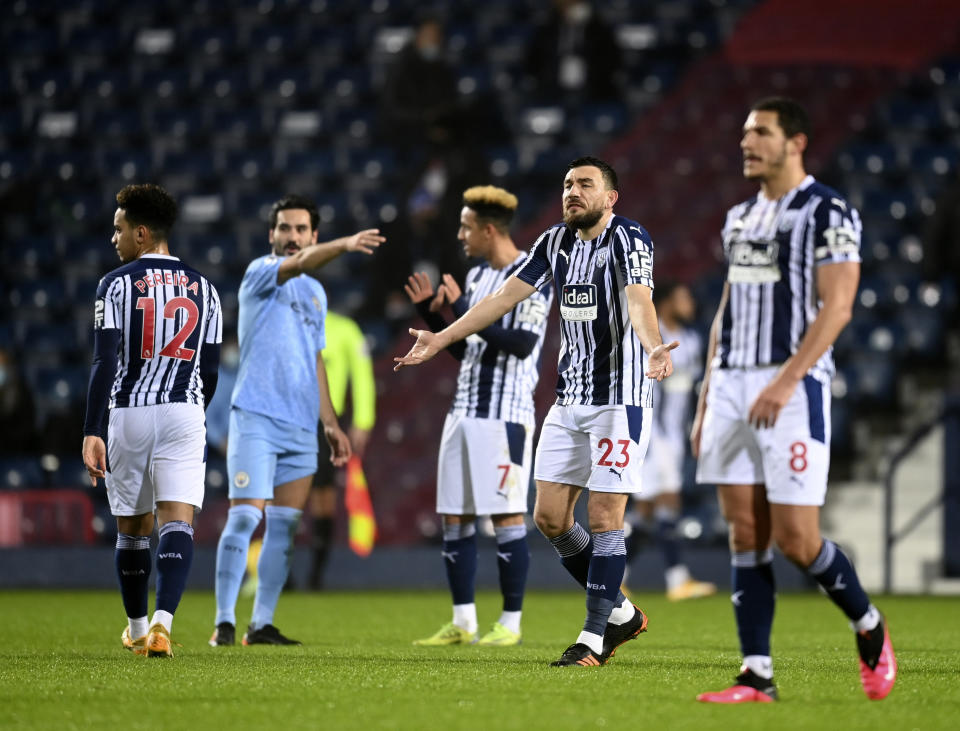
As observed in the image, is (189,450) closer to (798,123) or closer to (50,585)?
(798,123)

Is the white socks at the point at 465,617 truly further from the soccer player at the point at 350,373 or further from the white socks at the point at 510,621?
the soccer player at the point at 350,373

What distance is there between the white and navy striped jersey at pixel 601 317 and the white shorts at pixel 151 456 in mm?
1478

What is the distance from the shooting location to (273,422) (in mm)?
6492

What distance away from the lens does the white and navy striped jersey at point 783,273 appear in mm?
4293

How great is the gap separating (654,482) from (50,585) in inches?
197

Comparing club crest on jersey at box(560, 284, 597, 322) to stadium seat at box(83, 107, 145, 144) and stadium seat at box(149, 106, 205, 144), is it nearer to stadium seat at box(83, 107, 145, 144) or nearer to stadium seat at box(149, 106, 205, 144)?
stadium seat at box(149, 106, 205, 144)

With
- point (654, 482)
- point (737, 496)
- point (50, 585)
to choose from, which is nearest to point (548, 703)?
point (737, 496)

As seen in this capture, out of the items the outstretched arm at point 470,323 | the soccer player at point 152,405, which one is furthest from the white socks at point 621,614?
the soccer player at point 152,405

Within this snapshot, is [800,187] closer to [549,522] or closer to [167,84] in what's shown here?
[549,522]

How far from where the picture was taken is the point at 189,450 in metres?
5.74

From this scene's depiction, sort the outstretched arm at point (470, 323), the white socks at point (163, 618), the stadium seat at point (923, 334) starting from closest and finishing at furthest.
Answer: the outstretched arm at point (470, 323)
the white socks at point (163, 618)
the stadium seat at point (923, 334)

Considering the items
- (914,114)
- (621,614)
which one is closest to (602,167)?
(621,614)

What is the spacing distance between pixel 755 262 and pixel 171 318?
2.50 m

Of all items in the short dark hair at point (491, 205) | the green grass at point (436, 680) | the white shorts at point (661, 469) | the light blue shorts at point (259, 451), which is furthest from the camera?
the white shorts at point (661, 469)
